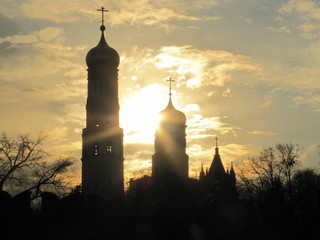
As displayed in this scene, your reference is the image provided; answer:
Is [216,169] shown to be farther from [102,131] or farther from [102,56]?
[102,56]

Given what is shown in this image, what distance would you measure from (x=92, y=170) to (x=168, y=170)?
35.6ft

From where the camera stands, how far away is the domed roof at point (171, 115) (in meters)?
Result: 90.7

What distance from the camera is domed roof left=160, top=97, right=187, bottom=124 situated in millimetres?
90688

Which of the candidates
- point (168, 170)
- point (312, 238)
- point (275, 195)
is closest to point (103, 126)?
point (168, 170)

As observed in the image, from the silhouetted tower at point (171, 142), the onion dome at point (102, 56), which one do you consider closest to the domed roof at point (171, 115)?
the silhouetted tower at point (171, 142)

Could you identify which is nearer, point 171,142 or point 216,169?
point 216,169

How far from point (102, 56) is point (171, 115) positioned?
14.2m

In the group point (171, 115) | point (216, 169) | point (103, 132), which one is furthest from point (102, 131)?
point (216, 169)

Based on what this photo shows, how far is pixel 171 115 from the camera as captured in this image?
90.9 metres

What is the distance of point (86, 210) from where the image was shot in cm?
5188

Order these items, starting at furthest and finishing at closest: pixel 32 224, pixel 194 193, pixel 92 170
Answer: pixel 92 170, pixel 194 193, pixel 32 224

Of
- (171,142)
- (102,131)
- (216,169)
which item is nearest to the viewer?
(102,131)

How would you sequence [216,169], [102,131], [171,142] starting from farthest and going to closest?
[171,142]
[216,169]
[102,131]

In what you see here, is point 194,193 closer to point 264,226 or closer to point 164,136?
point 264,226
